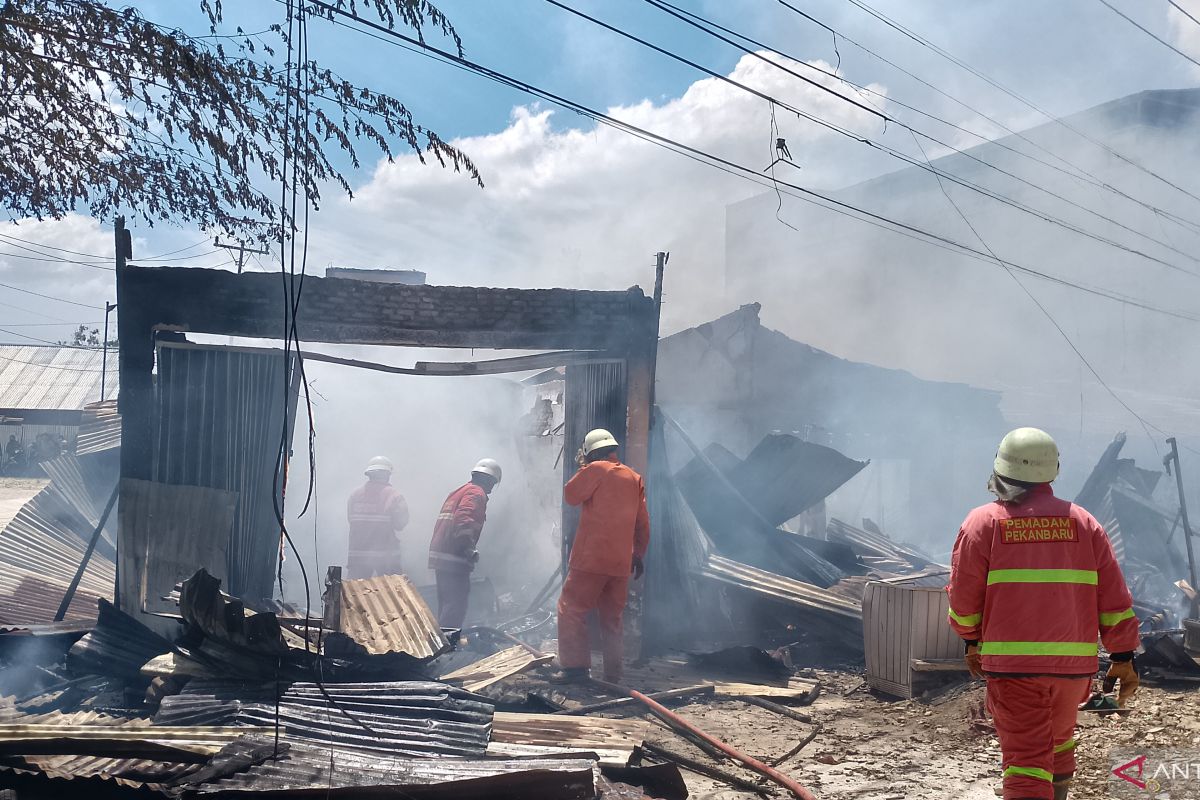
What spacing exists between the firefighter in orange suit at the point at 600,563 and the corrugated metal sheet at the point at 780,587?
2.30m

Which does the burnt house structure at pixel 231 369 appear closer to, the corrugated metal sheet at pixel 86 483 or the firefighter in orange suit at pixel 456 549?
the firefighter in orange suit at pixel 456 549

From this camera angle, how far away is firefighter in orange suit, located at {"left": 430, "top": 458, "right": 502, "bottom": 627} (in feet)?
28.2

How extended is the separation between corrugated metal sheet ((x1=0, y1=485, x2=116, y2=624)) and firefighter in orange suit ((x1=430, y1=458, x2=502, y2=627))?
134 inches

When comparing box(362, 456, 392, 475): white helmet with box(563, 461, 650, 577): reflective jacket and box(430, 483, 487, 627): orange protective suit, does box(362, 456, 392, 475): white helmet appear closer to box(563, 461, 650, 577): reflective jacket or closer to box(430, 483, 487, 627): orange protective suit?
box(430, 483, 487, 627): orange protective suit

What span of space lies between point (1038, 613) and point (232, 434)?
6475 millimetres

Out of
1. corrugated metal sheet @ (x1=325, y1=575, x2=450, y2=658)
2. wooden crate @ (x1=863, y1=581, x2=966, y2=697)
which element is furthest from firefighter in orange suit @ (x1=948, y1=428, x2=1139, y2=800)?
corrugated metal sheet @ (x1=325, y1=575, x2=450, y2=658)

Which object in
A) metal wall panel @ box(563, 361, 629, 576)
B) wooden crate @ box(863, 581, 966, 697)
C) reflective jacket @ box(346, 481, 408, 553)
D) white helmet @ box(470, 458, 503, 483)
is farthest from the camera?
reflective jacket @ box(346, 481, 408, 553)

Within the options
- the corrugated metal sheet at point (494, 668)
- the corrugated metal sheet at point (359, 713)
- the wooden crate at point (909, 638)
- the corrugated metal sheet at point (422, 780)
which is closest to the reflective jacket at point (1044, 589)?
the corrugated metal sheet at point (422, 780)

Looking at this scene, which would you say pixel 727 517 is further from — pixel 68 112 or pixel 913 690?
pixel 68 112

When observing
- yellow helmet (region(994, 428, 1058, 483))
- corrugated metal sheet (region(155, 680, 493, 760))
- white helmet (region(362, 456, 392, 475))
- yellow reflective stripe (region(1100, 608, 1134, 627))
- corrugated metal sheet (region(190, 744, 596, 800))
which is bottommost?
corrugated metal sheet (region(155, 680, 493, 760))

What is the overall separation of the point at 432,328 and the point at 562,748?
4593mm

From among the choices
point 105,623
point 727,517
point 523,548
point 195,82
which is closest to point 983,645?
point 195,82

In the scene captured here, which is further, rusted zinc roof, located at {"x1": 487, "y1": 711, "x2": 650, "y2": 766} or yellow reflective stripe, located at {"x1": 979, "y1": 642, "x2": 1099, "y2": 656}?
rusted zinc roof, located at {"x1": 487, "y1": 711, "x2": 650, "y2": 766}

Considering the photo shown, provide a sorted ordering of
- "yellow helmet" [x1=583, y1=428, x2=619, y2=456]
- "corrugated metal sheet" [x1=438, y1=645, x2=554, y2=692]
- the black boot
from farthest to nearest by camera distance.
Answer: "yellow helmet" [x1=583, y1=428, x2=619, y2=456] → the black boot → "corrugated metal sheet" [x1=438, y1=645, x2=554, y2=692]
